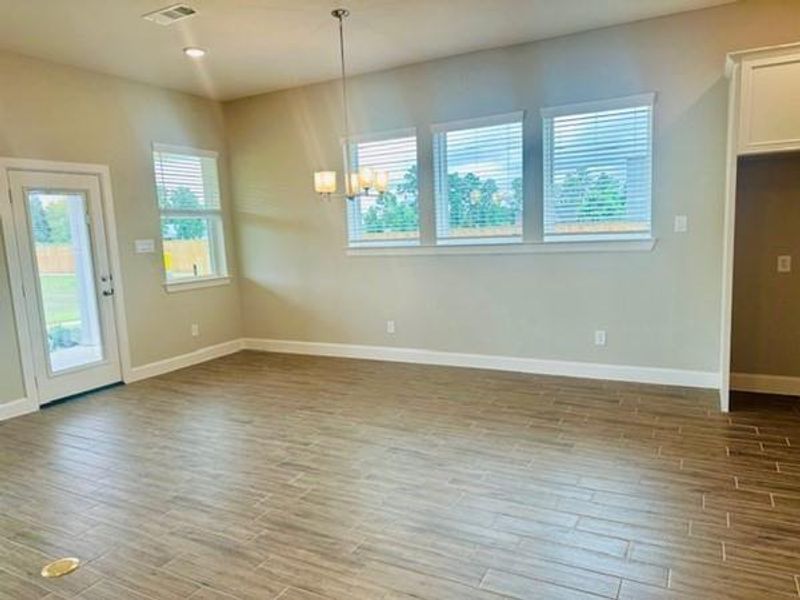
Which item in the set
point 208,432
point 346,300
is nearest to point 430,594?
point 208,432

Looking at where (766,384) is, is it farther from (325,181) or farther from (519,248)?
(325,181)

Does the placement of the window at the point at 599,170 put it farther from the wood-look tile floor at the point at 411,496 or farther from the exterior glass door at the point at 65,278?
the exterior glass door at the point at 65,278

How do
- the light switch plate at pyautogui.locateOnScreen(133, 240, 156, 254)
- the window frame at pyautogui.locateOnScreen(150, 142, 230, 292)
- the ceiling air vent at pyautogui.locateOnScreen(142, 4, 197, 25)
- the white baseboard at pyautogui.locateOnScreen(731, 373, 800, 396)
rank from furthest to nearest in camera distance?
the window frame at pyautogui.locateOnScreen(150, 142, 230, 292) < the light switch plate at pyautogui.locateOnScreen(133, 240, 156, 254) < the white baseboard at pyautogui.locateOnScreen(731, 373, 800, 396) < the ceiling air vent at pyautogui.locateOnScreen(142, 4, 197, 25)

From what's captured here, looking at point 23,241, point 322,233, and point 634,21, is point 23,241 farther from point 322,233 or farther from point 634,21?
point 634,21

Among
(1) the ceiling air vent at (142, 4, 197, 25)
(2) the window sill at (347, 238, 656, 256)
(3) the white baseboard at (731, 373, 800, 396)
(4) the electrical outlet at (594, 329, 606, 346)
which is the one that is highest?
(1) the ceiling air vent at (142, 4, 197, 25)

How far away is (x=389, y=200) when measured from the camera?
5.64m

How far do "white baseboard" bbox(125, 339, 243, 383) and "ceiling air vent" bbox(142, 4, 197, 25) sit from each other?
3359 mm

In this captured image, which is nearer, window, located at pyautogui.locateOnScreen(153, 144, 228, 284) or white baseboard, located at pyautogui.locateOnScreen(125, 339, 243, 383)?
white baseboard, located at pyautogui.locateOnScreen(125, 339, 243, 383)

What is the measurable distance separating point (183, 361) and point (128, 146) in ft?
7.79

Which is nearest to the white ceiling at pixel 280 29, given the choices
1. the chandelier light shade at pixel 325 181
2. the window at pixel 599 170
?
the window at pixel 599 170

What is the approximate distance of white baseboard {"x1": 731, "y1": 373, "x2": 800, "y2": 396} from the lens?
4.18 metres

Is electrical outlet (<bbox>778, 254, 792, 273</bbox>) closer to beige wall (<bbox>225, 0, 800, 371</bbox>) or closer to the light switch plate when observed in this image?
beige wall (<bbox>225, 0, 800, 371</bbox>)

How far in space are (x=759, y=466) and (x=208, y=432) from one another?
363 cm

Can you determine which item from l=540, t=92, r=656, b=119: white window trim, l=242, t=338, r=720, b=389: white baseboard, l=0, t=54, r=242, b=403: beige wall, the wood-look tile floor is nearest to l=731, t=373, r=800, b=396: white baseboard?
l=242, t=338, r=720, b=389: white baseboard
